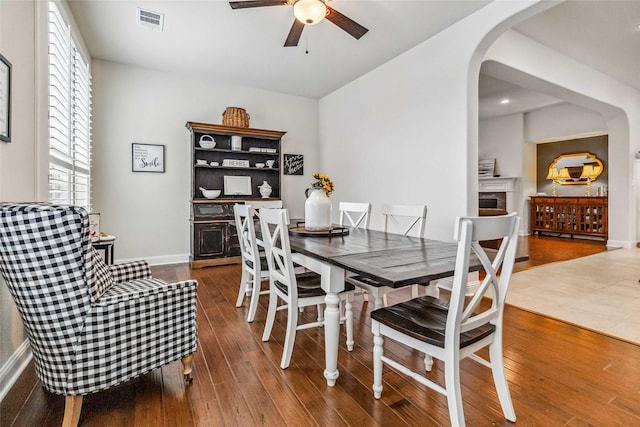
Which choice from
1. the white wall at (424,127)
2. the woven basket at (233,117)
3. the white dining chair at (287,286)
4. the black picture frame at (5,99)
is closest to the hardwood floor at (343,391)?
the white dining chair at (287,286)

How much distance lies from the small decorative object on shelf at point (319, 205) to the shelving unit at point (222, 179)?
240 cm

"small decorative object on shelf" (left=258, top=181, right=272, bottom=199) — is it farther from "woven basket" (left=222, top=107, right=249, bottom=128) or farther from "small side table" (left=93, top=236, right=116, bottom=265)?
"small side table" (left=93, top=236, right=116, bottom=265)

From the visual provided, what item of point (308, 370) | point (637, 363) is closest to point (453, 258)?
point (308, 370)

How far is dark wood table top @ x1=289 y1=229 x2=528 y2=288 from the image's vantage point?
1.31 meters

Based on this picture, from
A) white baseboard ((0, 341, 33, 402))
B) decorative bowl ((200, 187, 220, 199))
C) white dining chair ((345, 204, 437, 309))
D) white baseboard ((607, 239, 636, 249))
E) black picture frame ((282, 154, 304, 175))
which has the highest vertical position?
black picture frame ((282, 154, 304, 175))

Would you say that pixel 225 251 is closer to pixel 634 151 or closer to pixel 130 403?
pixel 130 403

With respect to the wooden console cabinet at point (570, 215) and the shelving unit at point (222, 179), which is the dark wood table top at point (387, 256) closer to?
the shelving unit at point (222, 179)

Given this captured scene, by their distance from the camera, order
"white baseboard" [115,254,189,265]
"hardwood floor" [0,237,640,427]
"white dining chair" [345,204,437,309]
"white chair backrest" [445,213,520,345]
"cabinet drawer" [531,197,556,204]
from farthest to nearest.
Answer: "cabinet drawer" [531,197,556,204] → "white baseboard" [115,254,189,265] → "white dining chair" [345,204,437,309] → "hardwood floor" [0,237,640,427] → "white chair backrest" [445,213,520,345]

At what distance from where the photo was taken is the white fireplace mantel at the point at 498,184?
7.67 m

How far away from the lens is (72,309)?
1320 mm

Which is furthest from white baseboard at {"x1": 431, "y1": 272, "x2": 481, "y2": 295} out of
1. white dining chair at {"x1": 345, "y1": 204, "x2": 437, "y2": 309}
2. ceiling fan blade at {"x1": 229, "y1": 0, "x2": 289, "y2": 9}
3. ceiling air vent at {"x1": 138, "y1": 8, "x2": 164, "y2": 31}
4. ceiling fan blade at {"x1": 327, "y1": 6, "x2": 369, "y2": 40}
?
ceiling air vent at {"x1": 138, "y1": 8, "x2": 164, "y2": 31}

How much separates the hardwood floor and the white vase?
0.83 meters

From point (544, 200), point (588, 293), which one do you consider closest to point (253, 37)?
point (588, 293)

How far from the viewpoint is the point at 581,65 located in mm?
4605
